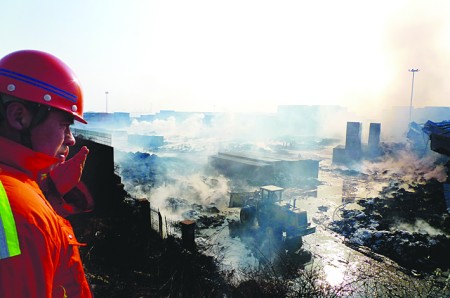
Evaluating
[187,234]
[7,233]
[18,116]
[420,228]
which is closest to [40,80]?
[18,116]

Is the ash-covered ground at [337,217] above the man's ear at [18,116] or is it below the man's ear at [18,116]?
below

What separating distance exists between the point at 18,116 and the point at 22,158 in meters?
0.29

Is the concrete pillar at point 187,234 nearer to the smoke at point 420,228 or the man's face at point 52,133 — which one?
the man's face at point 52,133

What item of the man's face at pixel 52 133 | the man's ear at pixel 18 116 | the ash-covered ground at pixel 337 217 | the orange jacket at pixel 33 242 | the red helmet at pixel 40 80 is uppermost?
the red helmet at pixel 40 80

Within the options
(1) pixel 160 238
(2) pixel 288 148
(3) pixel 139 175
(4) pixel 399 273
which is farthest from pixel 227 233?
(2) pixel 288 148

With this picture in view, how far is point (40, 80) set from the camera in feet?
5.65

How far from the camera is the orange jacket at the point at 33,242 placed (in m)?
1.06

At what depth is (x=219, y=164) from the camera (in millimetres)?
29625

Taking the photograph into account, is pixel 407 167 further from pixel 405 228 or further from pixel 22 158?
pixel 22 158

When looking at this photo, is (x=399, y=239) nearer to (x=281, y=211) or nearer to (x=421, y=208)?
(x=281, y=211)

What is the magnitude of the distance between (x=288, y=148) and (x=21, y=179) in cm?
4998

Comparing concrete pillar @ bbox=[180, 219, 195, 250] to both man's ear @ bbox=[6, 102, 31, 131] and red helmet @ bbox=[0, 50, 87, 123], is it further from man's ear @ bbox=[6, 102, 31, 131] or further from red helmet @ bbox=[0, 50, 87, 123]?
man's ear @ bbox=[6, 102, 31, 131]

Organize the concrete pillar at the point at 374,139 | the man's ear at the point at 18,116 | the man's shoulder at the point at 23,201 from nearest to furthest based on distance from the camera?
the man's shoulder at the point at 23,201
the man's ear at the point at 18,116
the concrete pillar at the point at 374,139

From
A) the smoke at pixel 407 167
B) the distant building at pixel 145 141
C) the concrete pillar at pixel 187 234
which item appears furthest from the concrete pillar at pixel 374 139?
the concrete pillar at pixel 187 234
